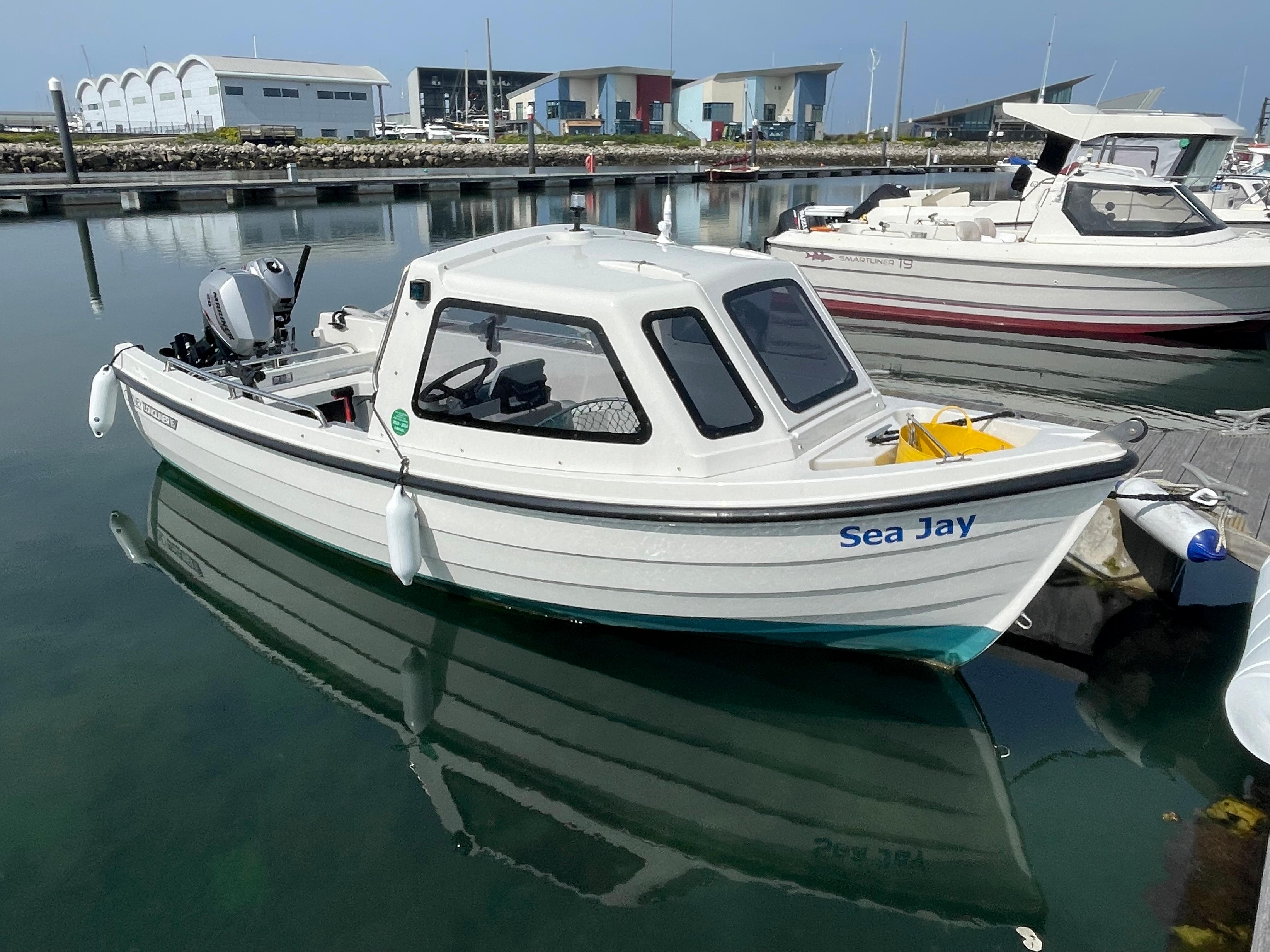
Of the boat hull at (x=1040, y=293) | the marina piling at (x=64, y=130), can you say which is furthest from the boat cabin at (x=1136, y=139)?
the marina piling at (x=64, y=130)

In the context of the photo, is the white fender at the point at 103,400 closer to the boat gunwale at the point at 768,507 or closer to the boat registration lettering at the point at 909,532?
the boat gunwale at the point at 768,507

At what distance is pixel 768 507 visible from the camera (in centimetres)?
428

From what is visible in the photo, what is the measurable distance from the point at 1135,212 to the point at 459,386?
451 inches

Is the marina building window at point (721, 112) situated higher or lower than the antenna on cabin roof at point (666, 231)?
higher

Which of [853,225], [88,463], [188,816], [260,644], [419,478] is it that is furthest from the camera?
[853,225]

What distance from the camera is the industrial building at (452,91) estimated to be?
93438 millimetres

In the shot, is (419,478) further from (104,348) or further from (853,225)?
(853,225)

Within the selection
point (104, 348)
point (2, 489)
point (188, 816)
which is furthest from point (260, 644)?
point (104, 348)

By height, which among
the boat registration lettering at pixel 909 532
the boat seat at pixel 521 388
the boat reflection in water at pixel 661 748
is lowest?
the boat reflection in water at pixel 661 748

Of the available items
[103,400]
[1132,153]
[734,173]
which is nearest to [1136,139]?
[1132,153]

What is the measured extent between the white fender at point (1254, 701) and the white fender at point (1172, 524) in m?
1.22

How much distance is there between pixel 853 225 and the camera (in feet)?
51.1

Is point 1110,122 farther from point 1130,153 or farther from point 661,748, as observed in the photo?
point 661,748

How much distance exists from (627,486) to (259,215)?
28.7m
